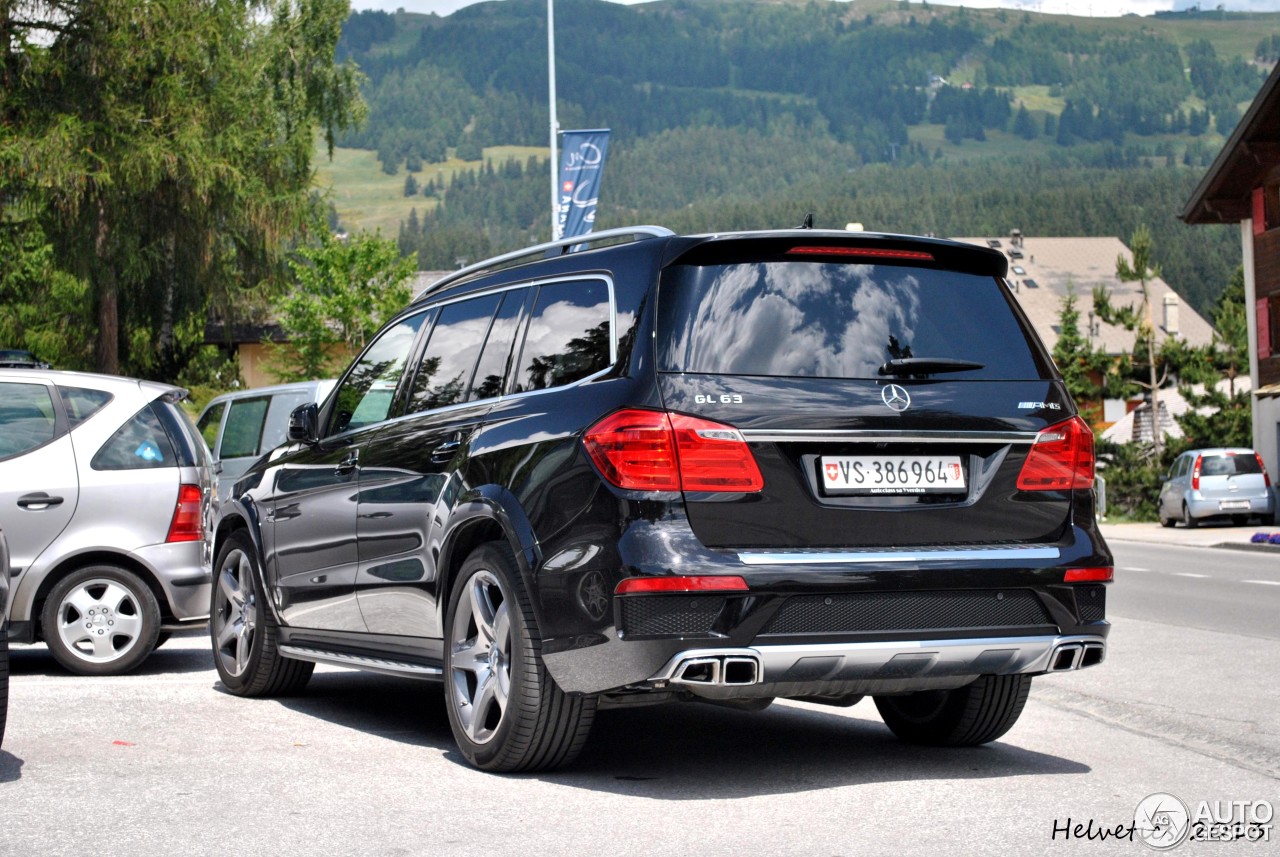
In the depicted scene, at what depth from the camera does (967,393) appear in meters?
6.21

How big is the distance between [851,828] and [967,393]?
1616 mm

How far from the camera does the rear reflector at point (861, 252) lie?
245 inches

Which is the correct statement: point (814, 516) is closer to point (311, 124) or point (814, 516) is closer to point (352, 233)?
point (311, 124)

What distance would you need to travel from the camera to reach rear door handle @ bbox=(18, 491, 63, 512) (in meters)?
9.86

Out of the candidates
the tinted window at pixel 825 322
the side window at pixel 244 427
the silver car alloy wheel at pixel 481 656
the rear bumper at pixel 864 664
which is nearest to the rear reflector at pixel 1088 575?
the rear bumper at pixel 864 664

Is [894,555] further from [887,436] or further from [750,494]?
[750,494]

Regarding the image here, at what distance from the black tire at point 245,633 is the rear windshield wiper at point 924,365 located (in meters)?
3.85

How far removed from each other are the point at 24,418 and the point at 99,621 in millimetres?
1239

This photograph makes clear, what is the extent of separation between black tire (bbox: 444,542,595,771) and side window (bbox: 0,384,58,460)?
431 cm

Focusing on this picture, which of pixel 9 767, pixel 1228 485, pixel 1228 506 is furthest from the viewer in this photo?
pixel 1228 506

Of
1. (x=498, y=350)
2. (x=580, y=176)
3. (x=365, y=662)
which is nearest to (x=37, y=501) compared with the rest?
(x=365, y=662)

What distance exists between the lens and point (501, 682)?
250 inches

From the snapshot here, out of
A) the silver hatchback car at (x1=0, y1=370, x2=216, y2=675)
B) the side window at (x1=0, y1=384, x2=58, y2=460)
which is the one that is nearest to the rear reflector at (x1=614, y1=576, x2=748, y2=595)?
the silver hatchback car at (x1=0, y1=370, x2=216, y2=675)

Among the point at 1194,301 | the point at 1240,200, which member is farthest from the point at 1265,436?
the point at 1194,301
